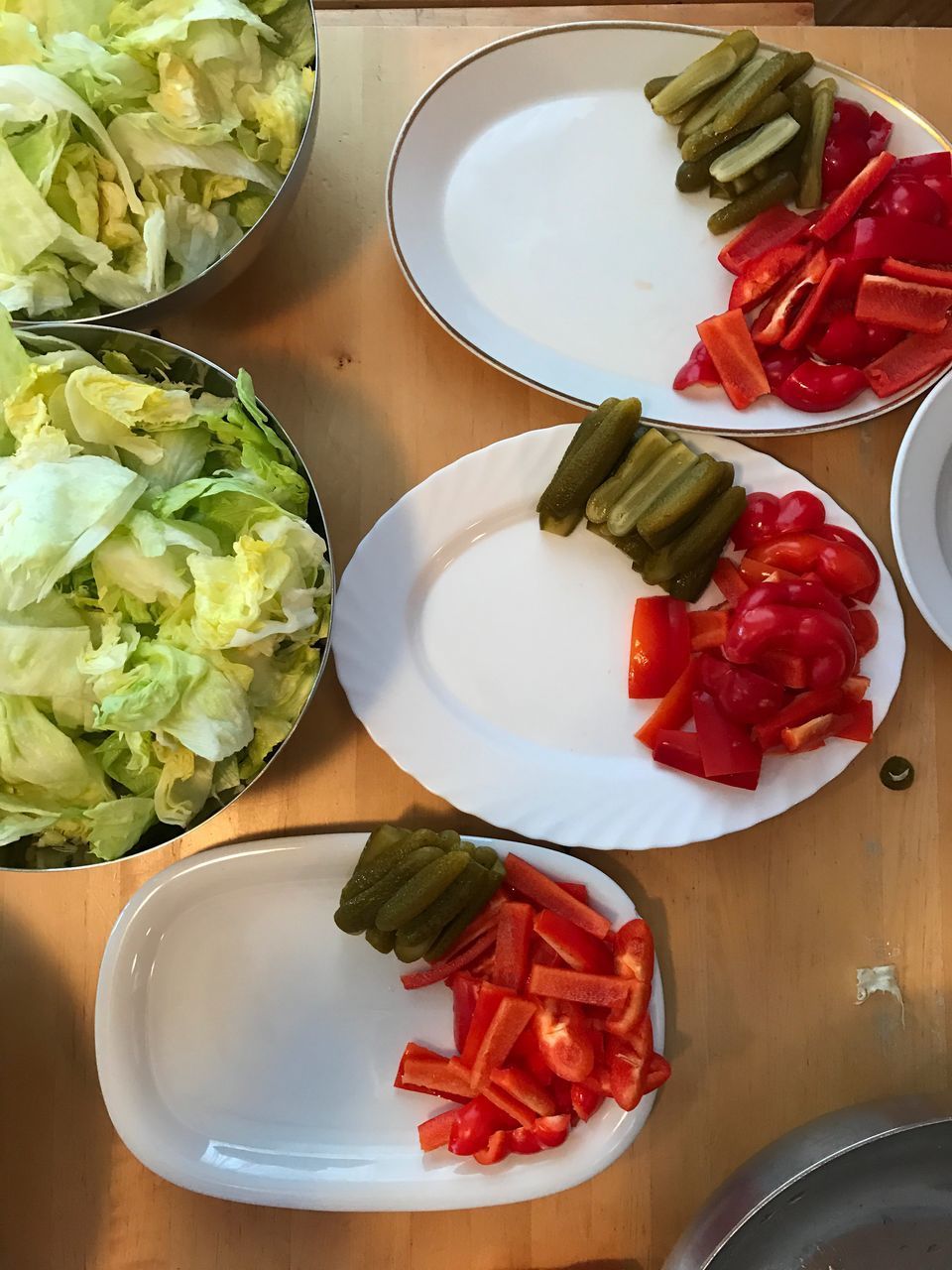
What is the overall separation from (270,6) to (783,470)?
0.90m

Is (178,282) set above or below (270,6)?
below

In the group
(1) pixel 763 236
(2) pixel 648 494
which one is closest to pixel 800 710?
(2) pixel 648 494

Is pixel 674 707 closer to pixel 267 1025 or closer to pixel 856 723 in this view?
pixel 856 723

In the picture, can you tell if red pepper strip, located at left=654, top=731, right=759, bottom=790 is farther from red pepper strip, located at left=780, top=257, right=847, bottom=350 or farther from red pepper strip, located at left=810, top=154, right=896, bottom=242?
red pepper strip, located at left=810, top=154, right=896, bottom=242

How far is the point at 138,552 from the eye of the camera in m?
1.06

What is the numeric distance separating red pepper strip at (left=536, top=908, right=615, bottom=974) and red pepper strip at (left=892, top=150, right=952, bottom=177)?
1152 mm

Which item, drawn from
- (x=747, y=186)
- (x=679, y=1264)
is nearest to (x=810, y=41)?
(x=747, y=186)

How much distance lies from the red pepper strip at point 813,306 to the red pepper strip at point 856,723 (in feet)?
1.71

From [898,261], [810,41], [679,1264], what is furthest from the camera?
[810,41]

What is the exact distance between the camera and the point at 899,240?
1304 mm

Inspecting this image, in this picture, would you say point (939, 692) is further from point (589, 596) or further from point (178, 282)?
point (178, 282)

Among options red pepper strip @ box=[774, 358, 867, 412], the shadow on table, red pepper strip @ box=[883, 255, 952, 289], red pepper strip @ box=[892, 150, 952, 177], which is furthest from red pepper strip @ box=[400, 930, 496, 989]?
red pepper strip @ box=[892, 150, 952, 177]

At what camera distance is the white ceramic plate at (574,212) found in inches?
54.1

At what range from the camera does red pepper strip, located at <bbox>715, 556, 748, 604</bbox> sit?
132cm
